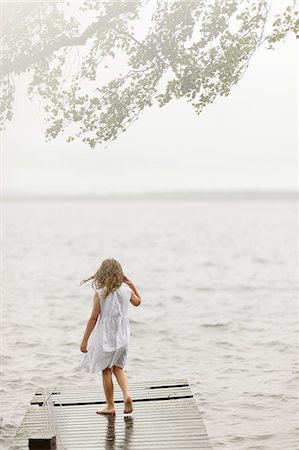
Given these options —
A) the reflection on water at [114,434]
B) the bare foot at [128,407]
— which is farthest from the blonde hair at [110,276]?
the reflection on water at [114,434]

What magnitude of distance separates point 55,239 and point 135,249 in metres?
20.6

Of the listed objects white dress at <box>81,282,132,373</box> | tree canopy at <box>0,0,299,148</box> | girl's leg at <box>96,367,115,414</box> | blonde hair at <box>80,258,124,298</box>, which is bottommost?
girl's leg at <box>96,367,115,414</box>

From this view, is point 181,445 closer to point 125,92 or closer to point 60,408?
point 60,408

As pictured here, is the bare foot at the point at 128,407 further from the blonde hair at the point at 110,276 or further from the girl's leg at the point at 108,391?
the blonde hair at the point at 110,276

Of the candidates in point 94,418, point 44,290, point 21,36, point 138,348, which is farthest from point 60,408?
point 44,290

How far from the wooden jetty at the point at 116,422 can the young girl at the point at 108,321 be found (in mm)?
520

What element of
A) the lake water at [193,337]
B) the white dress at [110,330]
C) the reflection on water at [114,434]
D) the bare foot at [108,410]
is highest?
the white dress at [110,330]

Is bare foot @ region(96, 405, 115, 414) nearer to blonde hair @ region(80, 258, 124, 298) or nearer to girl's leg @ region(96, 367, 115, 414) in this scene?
girl's leg @ region(96, 367, 115, 414)

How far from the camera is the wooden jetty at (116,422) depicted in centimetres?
913

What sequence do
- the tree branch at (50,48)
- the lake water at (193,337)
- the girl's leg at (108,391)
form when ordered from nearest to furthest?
the girl's leg at (108,391) → the tree branch at (50,48) → the lake water at (193,337)

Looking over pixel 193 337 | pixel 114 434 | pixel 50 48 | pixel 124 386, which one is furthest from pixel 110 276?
pixel 193 337

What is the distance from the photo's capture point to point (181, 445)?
907 centimetres

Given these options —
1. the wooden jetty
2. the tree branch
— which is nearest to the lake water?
the wooden jetty

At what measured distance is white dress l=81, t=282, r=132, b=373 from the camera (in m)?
9.95
